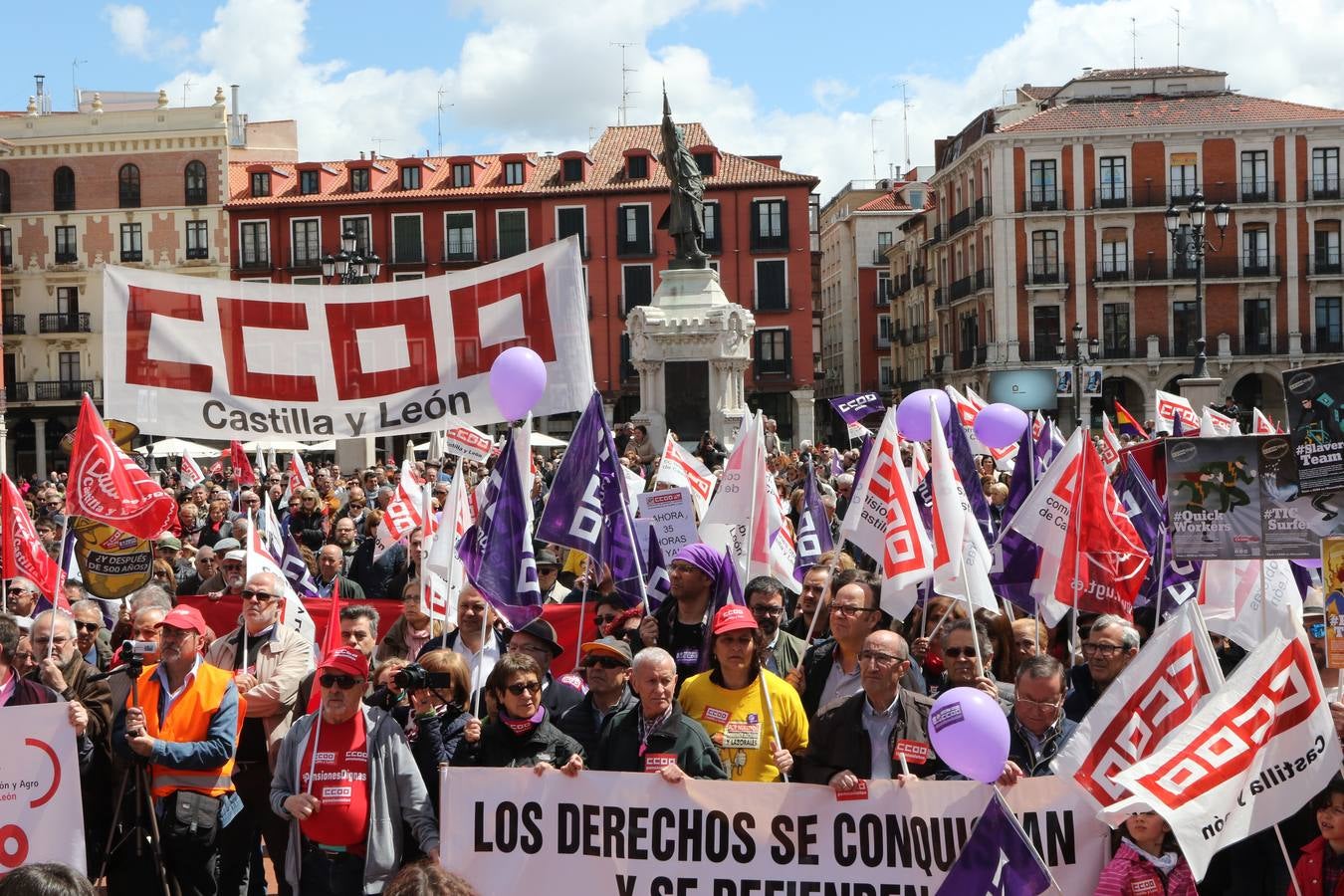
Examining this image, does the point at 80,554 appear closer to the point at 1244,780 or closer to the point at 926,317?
the point at 1244,780

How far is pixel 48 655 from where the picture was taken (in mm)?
6664

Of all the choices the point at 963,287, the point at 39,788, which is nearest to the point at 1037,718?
the point at 39,788

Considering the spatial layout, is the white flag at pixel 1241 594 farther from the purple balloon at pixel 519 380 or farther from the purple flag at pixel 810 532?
the purple flag at pixel 810 532

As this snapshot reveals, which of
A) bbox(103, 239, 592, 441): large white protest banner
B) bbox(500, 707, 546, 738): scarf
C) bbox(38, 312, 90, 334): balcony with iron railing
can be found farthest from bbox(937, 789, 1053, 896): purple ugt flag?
bbox(38, 312, 90, 334): balcony with iron railing

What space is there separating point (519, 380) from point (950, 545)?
2.20 m

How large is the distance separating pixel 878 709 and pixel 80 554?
5.86 m

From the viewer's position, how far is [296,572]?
412 inches

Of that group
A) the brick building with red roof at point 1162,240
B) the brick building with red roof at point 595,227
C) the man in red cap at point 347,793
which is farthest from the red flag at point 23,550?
the brick building with red roof at point 1162,240

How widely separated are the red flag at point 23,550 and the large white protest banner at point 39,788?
3.11 m

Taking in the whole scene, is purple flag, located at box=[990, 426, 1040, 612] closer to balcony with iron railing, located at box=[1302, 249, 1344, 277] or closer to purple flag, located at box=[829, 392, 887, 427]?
purple flag, located at box=[829, 392, 887, 427]

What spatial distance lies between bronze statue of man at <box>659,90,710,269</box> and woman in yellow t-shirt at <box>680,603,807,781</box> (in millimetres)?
26302

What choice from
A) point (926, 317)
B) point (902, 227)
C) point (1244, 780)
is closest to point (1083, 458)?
point (1244, 780)

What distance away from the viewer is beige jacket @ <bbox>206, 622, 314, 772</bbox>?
22.3 ft

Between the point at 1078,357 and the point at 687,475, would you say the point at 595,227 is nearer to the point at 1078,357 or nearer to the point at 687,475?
the point at 1078,357
